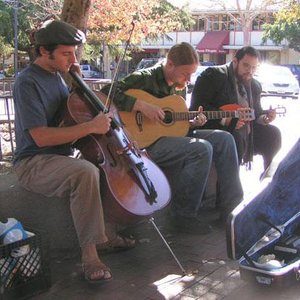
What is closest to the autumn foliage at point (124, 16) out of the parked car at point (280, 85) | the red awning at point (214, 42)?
the parked car at point (280, 85)

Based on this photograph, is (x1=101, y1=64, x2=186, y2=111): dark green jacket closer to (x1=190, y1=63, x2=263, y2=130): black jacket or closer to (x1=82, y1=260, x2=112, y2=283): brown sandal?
(x1=190, y1=63, x2=263, y2=130): black jacket

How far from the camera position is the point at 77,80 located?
344 centimetres

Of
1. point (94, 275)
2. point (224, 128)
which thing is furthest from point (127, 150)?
point (224, 128)

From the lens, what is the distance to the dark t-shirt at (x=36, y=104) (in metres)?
3.21

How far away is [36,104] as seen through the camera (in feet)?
10.6

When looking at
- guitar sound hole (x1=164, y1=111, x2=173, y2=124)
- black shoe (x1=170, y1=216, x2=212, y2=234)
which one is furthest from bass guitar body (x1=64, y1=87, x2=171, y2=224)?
guitar sound hole (x1=164, y1=111, x2=173, y2=124)

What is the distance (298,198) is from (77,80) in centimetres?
173

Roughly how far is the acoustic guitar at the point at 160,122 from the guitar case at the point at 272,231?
3.43 ft

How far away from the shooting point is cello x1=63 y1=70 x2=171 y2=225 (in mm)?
3264

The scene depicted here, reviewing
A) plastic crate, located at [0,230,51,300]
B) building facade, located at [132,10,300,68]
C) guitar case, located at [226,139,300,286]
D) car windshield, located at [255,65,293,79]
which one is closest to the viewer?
plastic crate, located at [0,230,51,300]

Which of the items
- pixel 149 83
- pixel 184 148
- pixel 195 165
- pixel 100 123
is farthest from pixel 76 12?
pixel 100 123

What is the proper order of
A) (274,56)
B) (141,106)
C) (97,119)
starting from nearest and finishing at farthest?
(97,119) < (141,106) < (274,56)

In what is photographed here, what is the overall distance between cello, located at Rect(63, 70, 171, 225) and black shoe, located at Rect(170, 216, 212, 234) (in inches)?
31.9

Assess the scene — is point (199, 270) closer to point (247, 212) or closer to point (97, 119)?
point (247, 212)
